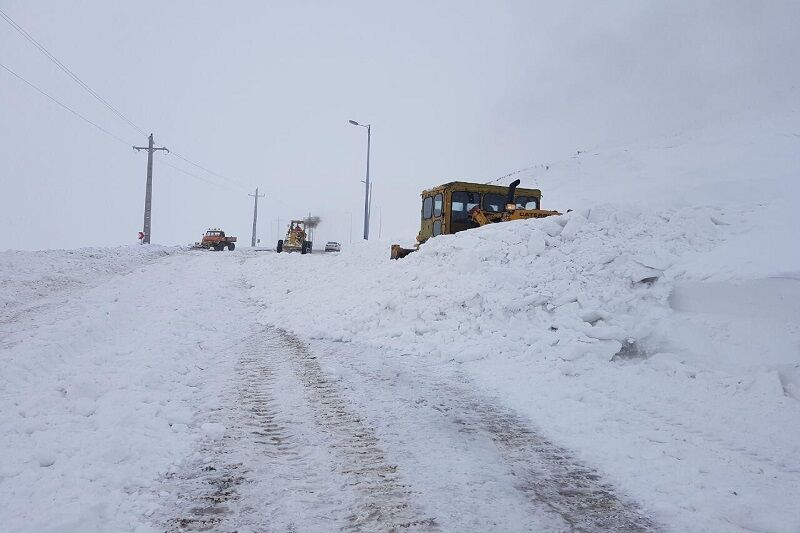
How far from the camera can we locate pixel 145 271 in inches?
712

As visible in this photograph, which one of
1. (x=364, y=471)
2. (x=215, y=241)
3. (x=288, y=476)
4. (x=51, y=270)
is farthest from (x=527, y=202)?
(x=215, y=241)

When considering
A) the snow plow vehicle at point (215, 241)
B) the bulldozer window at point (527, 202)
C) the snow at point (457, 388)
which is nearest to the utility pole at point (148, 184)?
the snow plow vehicle at point (215, 241)

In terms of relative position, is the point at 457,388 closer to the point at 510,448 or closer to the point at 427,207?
the point at 510,448

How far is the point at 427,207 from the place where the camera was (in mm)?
16297

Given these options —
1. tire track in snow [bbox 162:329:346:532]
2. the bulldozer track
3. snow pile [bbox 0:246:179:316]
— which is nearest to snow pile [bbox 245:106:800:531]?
the bulldozer track

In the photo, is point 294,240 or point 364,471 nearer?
point 364,471

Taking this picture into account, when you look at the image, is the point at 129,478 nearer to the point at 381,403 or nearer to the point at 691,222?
the point at 381,403

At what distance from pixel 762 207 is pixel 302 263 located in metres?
16.3

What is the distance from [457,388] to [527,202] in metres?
10.8

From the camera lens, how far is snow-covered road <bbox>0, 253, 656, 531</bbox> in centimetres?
316

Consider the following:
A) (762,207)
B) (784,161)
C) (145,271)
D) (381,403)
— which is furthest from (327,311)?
(784,161)

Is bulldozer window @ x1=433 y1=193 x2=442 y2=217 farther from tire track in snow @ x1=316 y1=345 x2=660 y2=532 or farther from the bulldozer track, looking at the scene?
the bulldozer track

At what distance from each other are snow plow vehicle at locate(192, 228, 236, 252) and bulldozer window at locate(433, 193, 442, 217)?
2971 centimetres

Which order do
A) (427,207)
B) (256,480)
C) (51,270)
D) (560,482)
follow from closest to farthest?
(256,480), (560,482), (427,207), (51,270)
